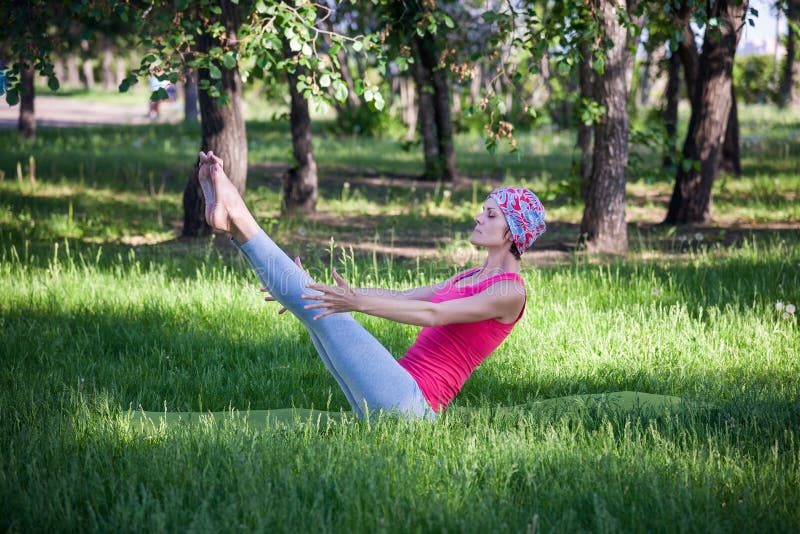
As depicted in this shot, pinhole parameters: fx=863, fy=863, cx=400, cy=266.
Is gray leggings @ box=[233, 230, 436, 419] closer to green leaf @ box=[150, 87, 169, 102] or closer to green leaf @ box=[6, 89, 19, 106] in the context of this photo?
green leaf @ box=[150, 87, 169, 102]

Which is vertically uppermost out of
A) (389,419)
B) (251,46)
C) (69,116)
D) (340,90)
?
(69,116)

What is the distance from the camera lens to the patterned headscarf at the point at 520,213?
368 centimetres

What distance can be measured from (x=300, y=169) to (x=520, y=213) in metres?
6.94

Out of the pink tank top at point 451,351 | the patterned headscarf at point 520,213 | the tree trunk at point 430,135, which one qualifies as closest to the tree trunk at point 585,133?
the tree trunk at point 430,135

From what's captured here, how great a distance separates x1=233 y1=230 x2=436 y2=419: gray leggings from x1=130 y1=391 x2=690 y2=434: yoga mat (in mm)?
151

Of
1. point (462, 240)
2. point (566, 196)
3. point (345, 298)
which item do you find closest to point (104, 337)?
point (345, 298)

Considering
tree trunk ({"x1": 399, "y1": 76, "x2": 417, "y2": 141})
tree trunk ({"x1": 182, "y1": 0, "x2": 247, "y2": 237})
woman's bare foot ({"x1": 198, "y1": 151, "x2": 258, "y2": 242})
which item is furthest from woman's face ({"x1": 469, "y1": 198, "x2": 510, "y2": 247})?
tree trunk ({"x1": 399, "y1": 76, "x2": 417, "y2": 141})

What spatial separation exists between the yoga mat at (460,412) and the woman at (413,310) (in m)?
0.18

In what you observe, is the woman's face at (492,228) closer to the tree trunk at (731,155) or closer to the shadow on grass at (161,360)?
the shadow on grass at (161,360)

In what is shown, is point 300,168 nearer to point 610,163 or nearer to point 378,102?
point 610,163

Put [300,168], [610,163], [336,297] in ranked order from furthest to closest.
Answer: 1. [300,168]
2. [610,163]
3. [336,297]

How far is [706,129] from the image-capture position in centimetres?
979

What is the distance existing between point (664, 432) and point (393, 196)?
8.84 meters

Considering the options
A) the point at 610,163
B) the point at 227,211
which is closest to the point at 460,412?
the point at 227,211
